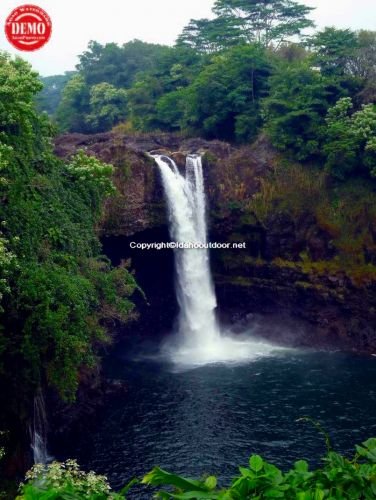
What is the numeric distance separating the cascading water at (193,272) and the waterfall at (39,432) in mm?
13035

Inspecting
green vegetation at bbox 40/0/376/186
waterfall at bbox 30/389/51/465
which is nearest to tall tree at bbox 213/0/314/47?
green vegetation at bbox 40/0/376/186

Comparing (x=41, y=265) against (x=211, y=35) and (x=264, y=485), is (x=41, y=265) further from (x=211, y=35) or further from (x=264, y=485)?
(x=211, y=35)

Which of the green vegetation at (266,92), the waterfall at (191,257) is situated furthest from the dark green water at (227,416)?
the green vegetation at (266,92)

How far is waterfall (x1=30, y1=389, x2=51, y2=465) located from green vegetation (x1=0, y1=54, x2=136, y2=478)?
897mm

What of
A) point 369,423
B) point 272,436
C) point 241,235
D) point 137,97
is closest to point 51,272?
point 272,436

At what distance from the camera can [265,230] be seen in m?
33.9

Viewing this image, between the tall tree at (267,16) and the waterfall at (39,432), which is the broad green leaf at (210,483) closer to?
the waterfall at (39,432)

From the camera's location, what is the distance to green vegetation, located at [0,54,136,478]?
15.6m

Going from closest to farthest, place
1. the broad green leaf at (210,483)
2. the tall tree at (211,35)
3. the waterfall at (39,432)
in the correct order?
the broad green leaf at (210,483), the waterfall at (39,432), the tall tree at (211,35)

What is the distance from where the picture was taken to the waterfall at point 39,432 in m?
18.4

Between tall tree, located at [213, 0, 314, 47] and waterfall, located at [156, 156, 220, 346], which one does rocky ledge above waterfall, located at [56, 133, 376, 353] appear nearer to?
waterfall, located at [156, 156, 220, 346]

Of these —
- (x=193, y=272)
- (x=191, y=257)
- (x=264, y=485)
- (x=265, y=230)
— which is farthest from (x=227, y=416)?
(x=264, y=485)

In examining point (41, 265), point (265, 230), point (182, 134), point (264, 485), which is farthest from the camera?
point (182, 134)

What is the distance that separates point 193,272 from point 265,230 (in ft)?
17.5
